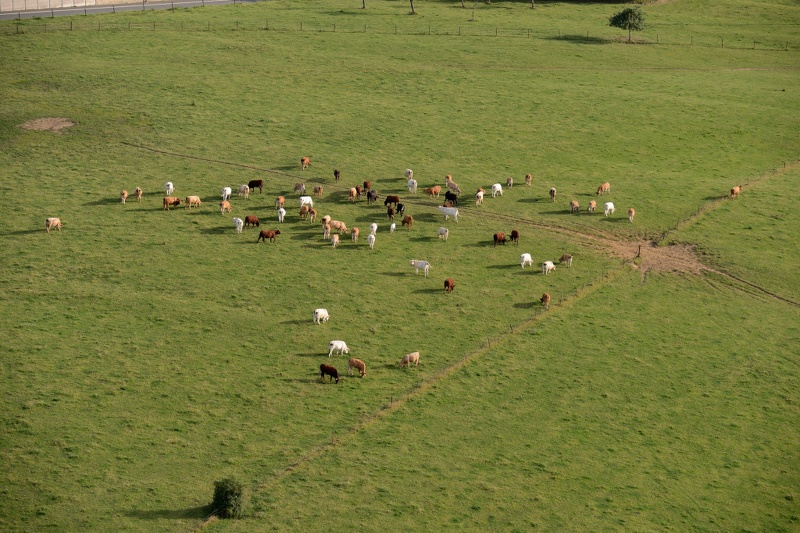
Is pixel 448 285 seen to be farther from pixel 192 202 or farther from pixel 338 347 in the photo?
pixel 192 202

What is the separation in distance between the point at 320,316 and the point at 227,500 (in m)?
17.7

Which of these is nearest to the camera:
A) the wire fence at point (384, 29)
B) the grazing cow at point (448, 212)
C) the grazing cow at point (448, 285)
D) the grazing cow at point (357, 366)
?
the grazing cow at point (357, 366)

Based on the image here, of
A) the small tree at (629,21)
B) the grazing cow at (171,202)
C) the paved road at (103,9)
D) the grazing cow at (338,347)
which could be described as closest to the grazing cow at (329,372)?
the grazing cow at (338,347)

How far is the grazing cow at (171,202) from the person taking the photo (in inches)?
2963

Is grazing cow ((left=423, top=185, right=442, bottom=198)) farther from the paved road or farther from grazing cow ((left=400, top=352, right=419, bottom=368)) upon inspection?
the paved road

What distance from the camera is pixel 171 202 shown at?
7544 centimetres

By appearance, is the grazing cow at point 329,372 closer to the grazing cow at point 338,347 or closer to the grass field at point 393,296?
the grass field at point 393,296

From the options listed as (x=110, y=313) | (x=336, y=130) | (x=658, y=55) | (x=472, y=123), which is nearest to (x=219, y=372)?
(x=110, y=313)

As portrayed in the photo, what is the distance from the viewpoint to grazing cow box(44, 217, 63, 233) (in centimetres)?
7194

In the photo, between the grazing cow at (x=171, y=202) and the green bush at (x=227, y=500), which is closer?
the green bush at (x=227, y=500)

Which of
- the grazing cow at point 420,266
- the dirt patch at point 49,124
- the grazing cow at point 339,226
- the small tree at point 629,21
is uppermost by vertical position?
the small tree at point 629,21

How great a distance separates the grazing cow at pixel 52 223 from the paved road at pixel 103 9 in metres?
58.7

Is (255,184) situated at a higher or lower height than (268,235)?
higher

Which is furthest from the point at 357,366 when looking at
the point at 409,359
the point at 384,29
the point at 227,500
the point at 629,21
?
the point at 629,21
